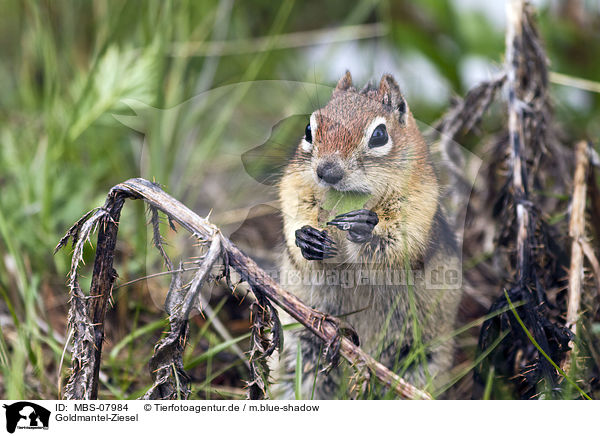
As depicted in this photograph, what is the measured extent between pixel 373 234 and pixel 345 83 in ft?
1.31

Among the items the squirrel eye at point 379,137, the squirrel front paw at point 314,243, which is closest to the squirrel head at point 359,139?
the squirrel eye at point 379,137

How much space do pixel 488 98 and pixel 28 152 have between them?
2.02 m

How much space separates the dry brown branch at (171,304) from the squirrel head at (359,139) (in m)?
0.30

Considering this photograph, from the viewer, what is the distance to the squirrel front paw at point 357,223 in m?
1.35

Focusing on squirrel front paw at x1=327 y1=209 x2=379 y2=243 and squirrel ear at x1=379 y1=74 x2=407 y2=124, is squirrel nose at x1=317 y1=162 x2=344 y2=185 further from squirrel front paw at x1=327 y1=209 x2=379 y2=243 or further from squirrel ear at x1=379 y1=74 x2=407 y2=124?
squirrel ear at x1=379 y1=74 x2=407 y2=124

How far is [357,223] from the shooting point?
1.36m

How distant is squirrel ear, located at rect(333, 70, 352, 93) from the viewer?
1.44m

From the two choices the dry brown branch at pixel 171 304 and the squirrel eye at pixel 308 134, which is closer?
the dry brown branch at pixel 171 304

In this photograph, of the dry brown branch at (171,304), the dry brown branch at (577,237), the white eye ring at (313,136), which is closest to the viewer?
the dry brown branch at (171,304)

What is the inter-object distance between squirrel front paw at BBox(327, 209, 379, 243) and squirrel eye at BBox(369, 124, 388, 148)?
17 centimetres

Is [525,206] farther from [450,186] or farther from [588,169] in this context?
[588,169]

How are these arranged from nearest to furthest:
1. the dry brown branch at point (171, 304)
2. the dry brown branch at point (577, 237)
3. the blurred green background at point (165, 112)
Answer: the dry brown branch at point (171, 304) < the dry brown branch at point (577, 237) < the blurred green background at point (165, 112)

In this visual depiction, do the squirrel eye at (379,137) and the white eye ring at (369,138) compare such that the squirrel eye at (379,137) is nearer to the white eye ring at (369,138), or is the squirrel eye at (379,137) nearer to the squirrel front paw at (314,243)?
the white eye ring at (369,138)

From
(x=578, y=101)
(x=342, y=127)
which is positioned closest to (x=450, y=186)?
(x=342, y=127)
